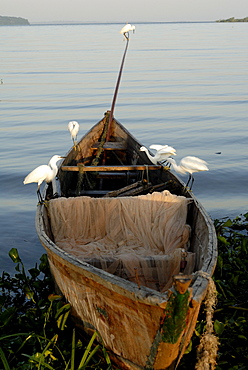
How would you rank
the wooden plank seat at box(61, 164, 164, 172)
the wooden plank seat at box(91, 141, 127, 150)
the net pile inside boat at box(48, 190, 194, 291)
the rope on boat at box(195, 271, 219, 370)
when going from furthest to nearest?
the wooden plank seat at box(91, 141, 127, 150) < the wooden plank seat at box(61, 164, 164, 172) < the net pile inside boat at box(48, 190, 194, 291) < the rope on boat at box(195, 271, 219, 370)

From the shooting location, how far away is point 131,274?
5914 millimetres

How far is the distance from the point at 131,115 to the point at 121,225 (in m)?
14.5

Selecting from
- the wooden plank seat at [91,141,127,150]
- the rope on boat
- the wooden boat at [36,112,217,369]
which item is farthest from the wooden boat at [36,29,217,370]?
the wooden plank seat at [91,141,127,150]

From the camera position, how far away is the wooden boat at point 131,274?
4207mm

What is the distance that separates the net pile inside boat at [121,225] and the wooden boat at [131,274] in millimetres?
15

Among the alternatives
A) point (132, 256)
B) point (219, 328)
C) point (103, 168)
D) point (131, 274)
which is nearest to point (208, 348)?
point (219, 328)

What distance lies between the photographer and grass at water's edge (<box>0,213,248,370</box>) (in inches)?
200

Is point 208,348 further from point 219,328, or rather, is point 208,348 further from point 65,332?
point 65,332

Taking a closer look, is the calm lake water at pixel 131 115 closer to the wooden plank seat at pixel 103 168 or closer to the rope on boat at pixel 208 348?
the wooden plank seat at pixel 103 168

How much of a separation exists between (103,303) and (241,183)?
344 inches

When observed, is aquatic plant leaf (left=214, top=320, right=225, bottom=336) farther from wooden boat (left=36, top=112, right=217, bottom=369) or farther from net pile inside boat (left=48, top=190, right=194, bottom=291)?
net pile inside boat (left=48, top=190, right=194, bottom=291)

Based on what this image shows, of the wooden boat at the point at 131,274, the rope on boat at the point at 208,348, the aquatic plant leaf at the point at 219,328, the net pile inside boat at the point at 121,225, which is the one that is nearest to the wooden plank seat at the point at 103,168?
the wooden boat at the point at 131,274

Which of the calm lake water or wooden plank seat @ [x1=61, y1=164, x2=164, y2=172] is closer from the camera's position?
wooden plank seat @ [x1=61, y1=164, x2=164, y2=172]

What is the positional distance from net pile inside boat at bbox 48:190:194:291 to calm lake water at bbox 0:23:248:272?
74.5 inches
